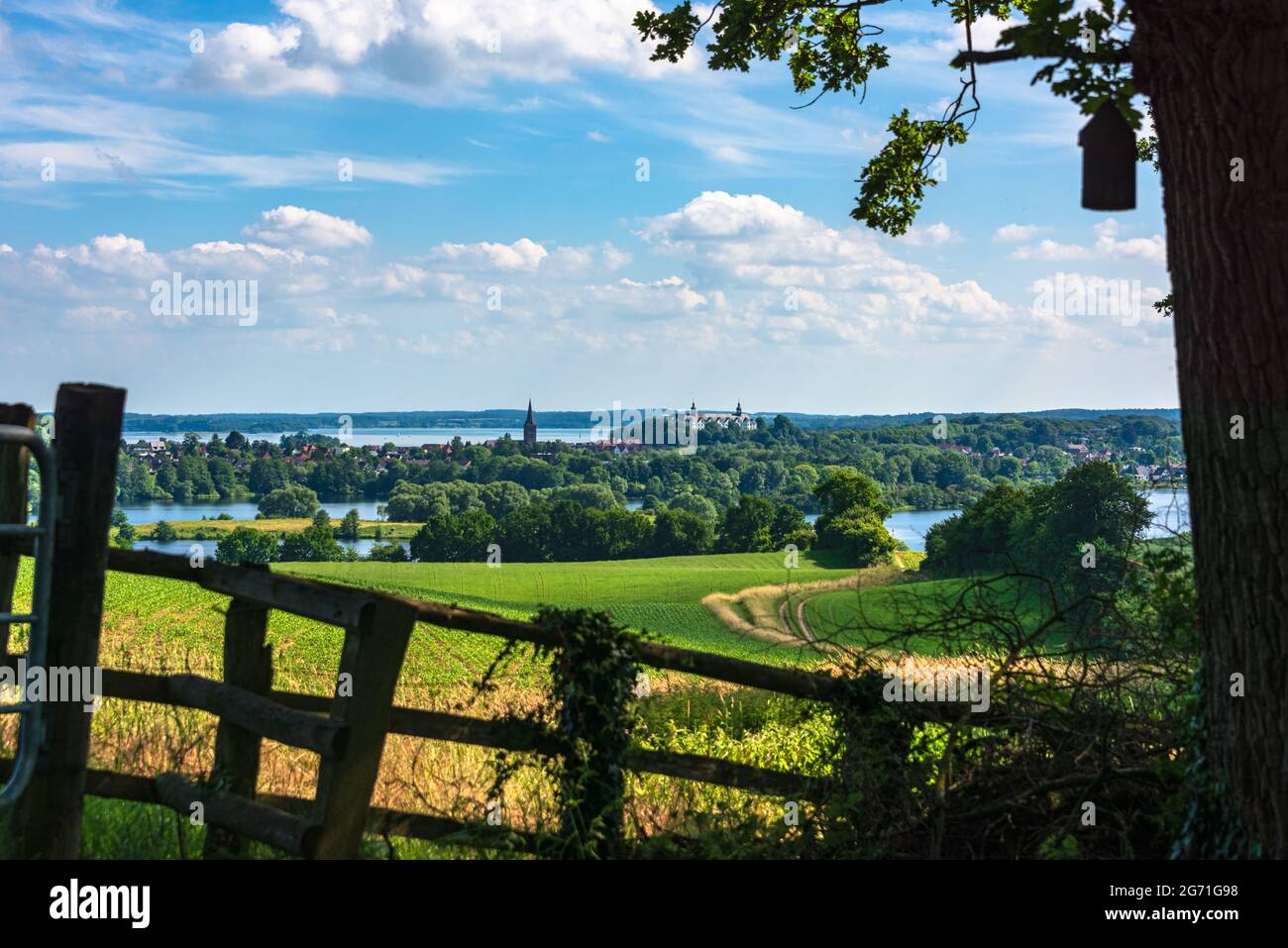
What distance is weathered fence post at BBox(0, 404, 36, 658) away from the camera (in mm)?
4730

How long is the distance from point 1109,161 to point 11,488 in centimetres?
479

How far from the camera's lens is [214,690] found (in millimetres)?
4688

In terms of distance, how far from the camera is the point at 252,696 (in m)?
4.59

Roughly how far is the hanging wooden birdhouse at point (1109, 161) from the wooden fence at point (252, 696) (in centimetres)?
250

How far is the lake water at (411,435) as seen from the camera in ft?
343

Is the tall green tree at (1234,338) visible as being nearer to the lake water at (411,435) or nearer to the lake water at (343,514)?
the lake water at (343,514)

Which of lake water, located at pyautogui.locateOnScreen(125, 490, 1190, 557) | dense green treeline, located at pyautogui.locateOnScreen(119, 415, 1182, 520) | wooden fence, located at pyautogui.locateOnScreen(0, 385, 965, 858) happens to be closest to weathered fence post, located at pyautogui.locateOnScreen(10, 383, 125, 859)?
→ wooden fence, located at pyautogui.locateOnScreen(0, 385, 965, 858)

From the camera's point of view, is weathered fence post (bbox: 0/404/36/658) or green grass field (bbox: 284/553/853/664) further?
green grass field (bbox: 284/553/853/664)

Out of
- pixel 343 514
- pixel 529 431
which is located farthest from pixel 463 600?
pixel 529 431

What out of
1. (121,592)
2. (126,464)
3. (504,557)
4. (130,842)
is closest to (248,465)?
(126,464)

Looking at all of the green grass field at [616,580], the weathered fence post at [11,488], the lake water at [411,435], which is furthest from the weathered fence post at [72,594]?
the lake water at [411,435]

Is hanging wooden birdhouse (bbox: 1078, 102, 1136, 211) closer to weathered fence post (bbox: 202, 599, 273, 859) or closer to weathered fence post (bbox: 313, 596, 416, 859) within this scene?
weathered fence post (bbox: 313, 596, 416, 859)
